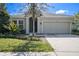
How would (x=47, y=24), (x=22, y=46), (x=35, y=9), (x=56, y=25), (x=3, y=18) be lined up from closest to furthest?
(x=22, y=46)
(x=35, y=9)
(x=3, y=18)
(x=56, y=25)
(x=47, y=24)

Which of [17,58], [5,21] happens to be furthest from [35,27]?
[17,58]

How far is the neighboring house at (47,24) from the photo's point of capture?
497 inches

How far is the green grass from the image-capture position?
34.3ft

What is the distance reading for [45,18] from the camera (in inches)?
551

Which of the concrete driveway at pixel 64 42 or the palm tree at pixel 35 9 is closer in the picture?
the concrete driveway at pixel 64 42

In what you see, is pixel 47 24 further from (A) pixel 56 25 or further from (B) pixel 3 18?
(B) pixel 3 18

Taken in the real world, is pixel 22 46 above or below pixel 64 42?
above

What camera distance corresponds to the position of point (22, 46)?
11.3 m

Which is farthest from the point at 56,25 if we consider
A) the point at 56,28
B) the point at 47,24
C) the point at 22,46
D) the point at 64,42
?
the point at 22,46

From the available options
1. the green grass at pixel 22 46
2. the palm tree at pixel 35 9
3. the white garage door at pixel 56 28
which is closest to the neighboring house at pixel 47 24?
the white garage door at pixel 56 28

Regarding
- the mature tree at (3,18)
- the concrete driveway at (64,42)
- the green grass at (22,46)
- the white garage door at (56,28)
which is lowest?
the concrete driveway at (64,42)

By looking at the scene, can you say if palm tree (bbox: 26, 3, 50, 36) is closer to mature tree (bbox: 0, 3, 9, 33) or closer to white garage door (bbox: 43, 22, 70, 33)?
white garage door (bbox: 43, 22, 70, 33)

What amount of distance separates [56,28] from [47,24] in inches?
25.3

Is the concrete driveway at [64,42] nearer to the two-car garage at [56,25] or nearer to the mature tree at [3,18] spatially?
the two-car garage at [56,25]
